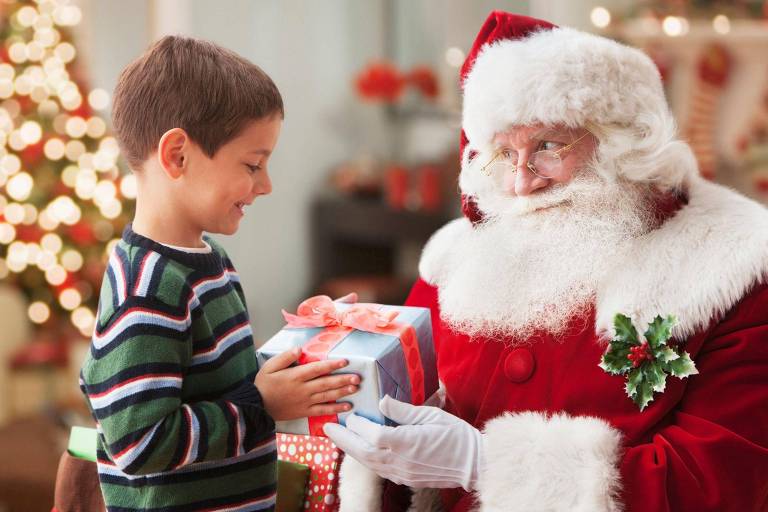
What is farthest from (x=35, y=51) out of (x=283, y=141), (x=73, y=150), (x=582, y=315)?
(x=582, y=315)

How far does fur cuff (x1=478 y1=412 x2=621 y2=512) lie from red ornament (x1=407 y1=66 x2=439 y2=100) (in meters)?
4.56

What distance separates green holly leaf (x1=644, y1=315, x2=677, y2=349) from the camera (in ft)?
4.69

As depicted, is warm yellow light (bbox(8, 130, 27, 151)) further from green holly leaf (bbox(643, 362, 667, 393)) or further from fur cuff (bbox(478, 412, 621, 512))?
green holly leaf (bbox(643, 362, 667, 393))

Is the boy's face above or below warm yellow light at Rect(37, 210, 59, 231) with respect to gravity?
above

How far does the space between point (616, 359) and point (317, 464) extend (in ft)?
2.01

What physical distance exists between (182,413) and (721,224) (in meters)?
0.96

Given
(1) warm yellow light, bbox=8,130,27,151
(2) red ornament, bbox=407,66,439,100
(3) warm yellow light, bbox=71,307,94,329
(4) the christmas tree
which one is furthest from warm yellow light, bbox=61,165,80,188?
(2) red ornament, bbox=407,66,439,100

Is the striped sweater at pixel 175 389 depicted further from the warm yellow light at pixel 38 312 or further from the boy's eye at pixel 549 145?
the warm yellow light at pixel 38 312

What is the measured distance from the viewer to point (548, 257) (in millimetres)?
1613

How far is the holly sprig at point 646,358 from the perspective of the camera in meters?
1.42

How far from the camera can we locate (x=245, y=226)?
19.2 ft

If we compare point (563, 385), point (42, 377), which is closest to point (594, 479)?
point (563, 385)

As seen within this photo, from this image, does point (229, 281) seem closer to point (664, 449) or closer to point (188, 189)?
point (188, 189)

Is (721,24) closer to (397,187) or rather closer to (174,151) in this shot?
(397,187)
